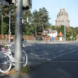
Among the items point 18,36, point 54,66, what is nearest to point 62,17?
point 54,66

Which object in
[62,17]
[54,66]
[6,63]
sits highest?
[62,17]

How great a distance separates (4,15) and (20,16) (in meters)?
56.5

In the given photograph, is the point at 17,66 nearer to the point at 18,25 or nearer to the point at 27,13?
the point at 18,25

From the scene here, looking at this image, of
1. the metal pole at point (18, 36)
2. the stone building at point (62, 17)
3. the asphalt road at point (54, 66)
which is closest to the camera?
the asphalt road at point (54, 66)

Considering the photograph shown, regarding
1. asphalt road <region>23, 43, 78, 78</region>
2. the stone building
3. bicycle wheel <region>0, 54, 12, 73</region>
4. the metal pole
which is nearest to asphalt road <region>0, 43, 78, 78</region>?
asphalt road <region>23, 43, 78, 78</region>

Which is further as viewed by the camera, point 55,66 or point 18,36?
point 55,66

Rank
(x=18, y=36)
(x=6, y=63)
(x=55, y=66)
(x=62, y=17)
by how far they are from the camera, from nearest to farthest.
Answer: (x=18, y=36) < (x=6, y=63) < (x=55, y=66) < (x=62, y=17)

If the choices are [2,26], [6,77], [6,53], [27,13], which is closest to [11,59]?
[6,53]

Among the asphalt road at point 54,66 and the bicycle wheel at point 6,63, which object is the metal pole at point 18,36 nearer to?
the bicycle wheel at point 6,63

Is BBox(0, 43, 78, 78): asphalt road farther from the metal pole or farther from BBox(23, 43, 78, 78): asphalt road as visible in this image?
the metal pole

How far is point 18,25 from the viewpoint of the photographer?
749cm

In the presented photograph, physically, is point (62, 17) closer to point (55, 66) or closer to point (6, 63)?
point (55, 66)

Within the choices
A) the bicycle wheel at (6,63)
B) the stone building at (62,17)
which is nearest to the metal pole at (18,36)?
the bicycle wheel at (6,63)

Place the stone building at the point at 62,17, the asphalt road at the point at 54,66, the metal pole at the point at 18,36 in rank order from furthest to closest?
the stone building at the point at 62,17 < the metal pole at the point at 18,36 < the asphalt road at the point at 54,66
